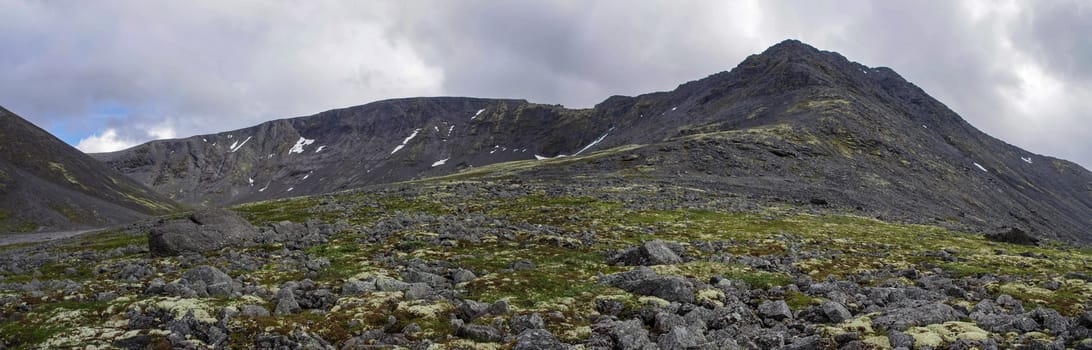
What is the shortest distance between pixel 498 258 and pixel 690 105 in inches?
6990

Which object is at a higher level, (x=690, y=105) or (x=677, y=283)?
(x=690, y=105)

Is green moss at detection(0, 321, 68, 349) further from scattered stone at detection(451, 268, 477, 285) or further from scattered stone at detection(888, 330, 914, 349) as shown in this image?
scattered stone at detection(888, 330, 914, 349)

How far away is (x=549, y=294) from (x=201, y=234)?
2934 centimetres

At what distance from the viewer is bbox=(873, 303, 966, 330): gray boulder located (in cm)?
1634

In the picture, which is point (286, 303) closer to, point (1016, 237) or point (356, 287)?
point (356, 287)

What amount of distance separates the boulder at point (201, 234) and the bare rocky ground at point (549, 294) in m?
0.61

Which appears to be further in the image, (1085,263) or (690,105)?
(690,105)

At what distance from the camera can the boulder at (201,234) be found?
3531cm

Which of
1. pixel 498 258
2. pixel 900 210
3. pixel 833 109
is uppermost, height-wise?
pixel 833 109

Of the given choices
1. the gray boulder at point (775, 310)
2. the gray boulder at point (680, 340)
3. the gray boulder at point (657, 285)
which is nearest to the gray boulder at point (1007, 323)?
the gray boulder at point (775, 310)

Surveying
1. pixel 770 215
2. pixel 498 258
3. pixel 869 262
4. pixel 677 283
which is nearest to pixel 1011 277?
pixel 869 262

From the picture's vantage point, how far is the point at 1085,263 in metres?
32.5

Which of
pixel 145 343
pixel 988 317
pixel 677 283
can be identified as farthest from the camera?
pixel 677 283

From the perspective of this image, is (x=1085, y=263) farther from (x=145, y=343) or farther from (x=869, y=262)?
(x=145, y=343)
